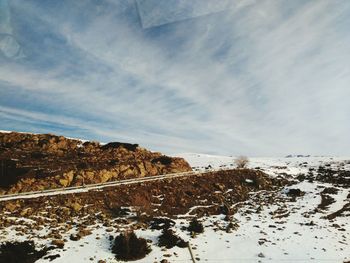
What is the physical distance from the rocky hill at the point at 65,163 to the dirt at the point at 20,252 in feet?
39.8

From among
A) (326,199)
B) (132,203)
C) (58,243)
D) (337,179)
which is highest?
(337,179)

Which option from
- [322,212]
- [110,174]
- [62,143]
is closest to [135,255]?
[110,174]

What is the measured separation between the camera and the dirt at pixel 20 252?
57.1ft

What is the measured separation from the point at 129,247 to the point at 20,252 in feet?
20.7

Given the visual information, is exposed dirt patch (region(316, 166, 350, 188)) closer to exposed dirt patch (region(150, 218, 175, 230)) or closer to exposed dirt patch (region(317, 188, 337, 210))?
exposed dirt patch (region(317, 188, 337, 210))

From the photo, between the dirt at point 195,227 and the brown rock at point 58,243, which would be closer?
the brown rock at point 58,243

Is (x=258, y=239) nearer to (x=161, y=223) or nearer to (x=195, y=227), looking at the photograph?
(x=195, y=227)

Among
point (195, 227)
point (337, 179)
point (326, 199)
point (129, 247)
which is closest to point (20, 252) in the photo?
point (129, 247)

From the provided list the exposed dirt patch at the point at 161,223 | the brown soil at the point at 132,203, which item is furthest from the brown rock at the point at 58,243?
the exposed dirt patch at the point at 161,223

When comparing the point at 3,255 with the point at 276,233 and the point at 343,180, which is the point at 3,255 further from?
the point at 343,180

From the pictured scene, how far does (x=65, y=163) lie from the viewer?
35.9 meters

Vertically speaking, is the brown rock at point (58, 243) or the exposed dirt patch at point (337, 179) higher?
the exposed dirt patch at point (337, 179)

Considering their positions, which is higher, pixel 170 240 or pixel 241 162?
pixel 241 162

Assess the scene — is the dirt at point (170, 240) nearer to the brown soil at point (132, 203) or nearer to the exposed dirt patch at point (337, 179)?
the brown soil at point (132, 203)
